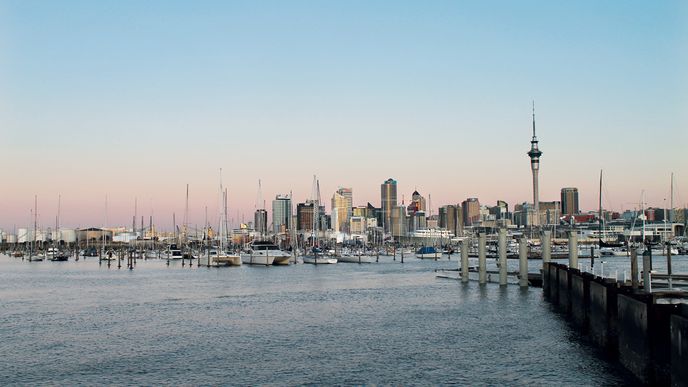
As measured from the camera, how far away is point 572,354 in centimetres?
3225

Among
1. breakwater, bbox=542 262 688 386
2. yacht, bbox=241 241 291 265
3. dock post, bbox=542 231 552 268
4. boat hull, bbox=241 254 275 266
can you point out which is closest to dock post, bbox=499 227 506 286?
dock post, bbox=542 231 552 268

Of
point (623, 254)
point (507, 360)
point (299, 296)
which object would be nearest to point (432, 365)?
point (507, 360)

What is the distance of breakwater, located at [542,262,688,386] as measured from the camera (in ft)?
63.5

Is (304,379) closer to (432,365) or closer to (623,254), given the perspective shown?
(432,365)

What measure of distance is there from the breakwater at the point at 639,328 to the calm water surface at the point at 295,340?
3.60 ft

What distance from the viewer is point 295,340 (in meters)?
37.2

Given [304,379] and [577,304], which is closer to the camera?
[304,379]

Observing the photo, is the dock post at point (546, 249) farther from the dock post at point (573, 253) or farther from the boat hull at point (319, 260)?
the boat hull at point (319, 260)

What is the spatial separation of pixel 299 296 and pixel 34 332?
27563 millimetres

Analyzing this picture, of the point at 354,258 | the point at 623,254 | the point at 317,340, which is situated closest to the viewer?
the point at 317,340

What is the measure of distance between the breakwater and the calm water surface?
43.2 inches

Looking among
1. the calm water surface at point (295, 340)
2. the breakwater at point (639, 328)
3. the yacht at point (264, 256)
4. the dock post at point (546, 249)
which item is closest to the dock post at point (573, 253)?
the calm water surface at point (295, 340)

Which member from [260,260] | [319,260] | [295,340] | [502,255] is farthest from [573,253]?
[319,260]

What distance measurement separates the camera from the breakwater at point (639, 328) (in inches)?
762
